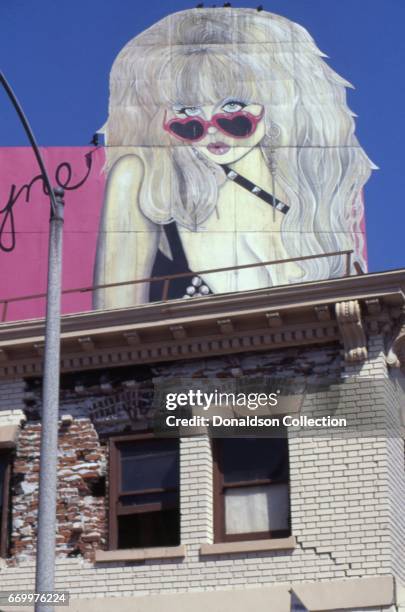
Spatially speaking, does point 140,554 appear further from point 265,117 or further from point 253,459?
point 265,117

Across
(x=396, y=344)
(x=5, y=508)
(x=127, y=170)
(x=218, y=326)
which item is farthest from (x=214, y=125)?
(x=5, y=508)

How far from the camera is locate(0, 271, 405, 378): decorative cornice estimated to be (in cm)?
1867

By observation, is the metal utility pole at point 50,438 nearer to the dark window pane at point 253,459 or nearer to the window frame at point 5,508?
the dark window pane at point 253,459

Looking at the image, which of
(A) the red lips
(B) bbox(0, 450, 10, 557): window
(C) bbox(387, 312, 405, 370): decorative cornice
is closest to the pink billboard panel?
(A) the red lips

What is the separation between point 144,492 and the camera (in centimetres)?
1923

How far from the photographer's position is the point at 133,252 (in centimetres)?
3125

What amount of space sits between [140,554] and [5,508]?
2398mm

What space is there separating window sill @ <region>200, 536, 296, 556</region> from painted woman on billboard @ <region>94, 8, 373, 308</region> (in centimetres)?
1273

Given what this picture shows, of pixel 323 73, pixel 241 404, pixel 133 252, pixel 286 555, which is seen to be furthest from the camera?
pixel 323 73

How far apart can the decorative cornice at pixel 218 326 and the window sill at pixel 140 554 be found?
2895mm

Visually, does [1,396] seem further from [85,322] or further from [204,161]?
[204,161]

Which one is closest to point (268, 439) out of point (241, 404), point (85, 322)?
point (241, 404)

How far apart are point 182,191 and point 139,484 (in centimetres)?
1370

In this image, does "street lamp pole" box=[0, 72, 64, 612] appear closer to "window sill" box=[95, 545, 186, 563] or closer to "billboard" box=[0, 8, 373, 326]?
"window sill" box=[95, 545, 186, 563]
